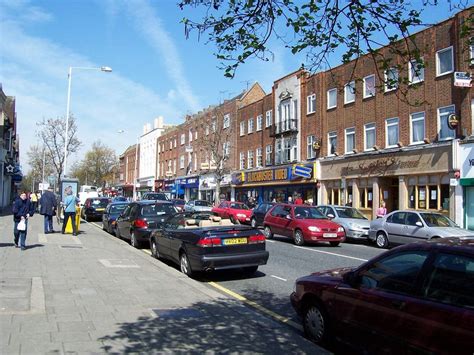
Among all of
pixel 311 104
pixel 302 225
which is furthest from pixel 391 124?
pixel 302 225

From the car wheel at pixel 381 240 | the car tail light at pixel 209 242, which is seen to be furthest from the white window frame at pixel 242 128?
the car tail light at pixel 209 242

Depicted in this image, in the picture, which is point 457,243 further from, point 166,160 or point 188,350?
point 166,160

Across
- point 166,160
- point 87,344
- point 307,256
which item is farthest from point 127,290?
point 166,160

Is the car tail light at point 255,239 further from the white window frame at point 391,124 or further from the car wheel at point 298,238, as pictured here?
the white window frame at point 391,124

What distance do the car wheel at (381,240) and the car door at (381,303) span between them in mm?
12737

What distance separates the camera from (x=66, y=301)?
22.7 feet

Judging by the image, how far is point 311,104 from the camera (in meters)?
34.0

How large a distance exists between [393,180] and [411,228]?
10.8 m

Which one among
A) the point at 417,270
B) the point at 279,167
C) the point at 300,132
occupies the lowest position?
the point at 417,270

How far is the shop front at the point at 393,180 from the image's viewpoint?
74.6 feet

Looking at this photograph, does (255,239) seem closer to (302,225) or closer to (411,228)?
(302,225)

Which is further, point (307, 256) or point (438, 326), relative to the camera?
point (307, 256)

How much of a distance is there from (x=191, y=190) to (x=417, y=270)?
53714 mm

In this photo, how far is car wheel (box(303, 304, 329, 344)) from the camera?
216 inches
